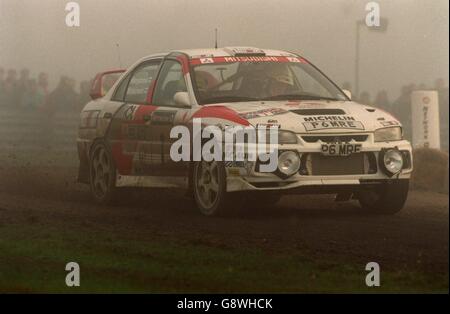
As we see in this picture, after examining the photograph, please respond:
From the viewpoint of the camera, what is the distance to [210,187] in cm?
1123

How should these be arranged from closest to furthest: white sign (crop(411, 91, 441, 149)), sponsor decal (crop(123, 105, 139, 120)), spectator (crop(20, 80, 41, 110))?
1. sponsor decal (crop(123, 105, 139, 120))
2. white sign (crop(411, 91, 441, 149))
3. spectator (crop(20, 80, 41, 110))

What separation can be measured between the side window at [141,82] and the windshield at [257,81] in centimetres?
69

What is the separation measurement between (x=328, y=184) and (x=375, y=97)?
7.00 meters

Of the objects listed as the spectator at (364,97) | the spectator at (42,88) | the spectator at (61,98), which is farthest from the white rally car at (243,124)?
the spectator at (364,97)

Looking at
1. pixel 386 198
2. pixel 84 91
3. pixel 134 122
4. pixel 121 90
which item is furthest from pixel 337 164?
pixel 84 91

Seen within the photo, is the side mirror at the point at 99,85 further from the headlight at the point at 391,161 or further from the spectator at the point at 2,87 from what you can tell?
the spectator at the point at 2,87

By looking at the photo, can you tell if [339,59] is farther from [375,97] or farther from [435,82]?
[435,82]

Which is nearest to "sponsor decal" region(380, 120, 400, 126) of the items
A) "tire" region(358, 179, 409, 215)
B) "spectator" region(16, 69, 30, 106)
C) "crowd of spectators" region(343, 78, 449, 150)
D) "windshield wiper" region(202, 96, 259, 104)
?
"tire" region(358, 179, 409, 215)

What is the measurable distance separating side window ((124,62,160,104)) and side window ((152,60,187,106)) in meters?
0.15

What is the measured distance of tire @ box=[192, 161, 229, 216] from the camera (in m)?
11.0

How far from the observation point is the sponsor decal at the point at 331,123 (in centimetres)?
1093

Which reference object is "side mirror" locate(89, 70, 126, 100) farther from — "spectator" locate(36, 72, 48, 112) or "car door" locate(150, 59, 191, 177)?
"spectator" locate(36, 72, 48, 112)

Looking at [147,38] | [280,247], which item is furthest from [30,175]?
[280,247]

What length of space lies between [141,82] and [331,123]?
8.42ft
